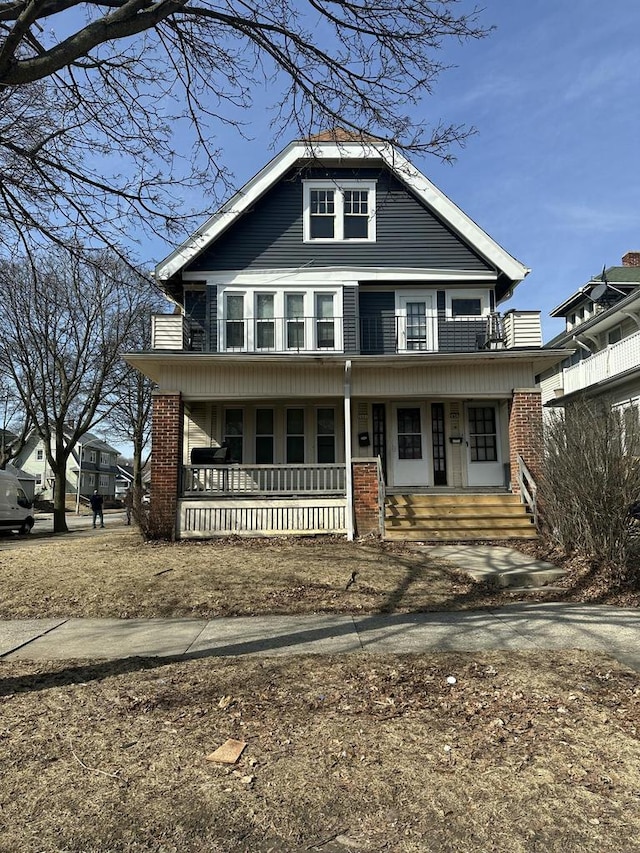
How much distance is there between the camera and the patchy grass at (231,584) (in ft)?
23.4

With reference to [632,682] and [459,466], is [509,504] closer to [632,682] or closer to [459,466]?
[459,466]

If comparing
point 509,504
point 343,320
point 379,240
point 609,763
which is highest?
point 379,240

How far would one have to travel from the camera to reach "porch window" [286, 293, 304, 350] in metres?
15.1

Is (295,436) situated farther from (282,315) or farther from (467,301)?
(467,301)

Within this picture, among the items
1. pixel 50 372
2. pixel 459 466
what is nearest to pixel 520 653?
pixel 459 466

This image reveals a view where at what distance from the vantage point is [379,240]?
15461mm

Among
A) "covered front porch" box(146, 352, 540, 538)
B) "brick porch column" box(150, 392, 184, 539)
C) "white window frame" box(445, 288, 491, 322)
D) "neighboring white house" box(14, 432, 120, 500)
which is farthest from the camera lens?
"neighboring white house" box(14, 432, 120, 500)

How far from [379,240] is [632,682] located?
42.7ft

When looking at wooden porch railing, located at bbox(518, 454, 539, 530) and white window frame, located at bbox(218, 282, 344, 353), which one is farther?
white window frame, located at bbox(218, 282, 344, 353)

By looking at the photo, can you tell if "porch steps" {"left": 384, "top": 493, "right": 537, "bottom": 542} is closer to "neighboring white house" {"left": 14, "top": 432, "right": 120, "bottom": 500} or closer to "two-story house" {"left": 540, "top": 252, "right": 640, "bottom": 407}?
"two-story house" {"left": 540, "top": 252, "right": 640, "bottom": 407}

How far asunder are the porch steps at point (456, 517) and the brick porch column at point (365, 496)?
0.34 m

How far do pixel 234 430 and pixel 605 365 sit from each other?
12.3 metres

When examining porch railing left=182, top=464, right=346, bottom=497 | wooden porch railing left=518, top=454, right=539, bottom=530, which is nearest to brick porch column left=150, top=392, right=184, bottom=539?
porch railing left=182, top=464, right=346, bottom=497

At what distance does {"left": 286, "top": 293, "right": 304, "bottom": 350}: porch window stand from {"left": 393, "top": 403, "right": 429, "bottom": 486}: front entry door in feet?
10.1
